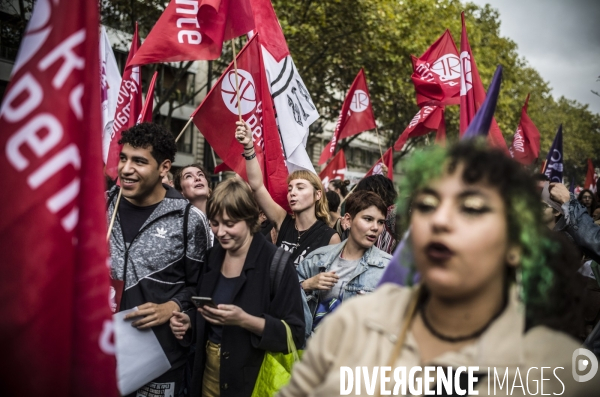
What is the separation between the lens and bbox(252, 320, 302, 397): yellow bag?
2805mm

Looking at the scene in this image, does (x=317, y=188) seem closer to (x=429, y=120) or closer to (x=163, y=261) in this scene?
(x=163, y=261)

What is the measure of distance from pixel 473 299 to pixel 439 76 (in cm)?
668

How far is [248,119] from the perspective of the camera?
5.31 metres

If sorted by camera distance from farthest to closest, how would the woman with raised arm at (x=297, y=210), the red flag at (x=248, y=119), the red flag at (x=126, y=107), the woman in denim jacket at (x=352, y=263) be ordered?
the red flag at (x=126, y=107), the red flag at (x=248, y=119), the woman with raised arm at (x=297, y=210), the woman in denim jacket at (x=352, y=263)

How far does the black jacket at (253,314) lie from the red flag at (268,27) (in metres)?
3.22

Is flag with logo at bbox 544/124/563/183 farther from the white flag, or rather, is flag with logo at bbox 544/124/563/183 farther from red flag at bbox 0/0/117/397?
red flag at bbox 0/0/117/397

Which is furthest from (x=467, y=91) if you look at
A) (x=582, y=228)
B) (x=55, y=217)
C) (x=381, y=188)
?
(x=55, y=217)

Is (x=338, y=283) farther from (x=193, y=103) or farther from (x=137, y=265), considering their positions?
(x=193, y=103)

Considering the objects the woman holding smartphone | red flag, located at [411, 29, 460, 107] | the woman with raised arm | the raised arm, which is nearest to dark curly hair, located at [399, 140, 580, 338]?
the woman holding smartphone

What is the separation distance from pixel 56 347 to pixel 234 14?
3.85 m

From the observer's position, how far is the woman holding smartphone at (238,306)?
288 cm

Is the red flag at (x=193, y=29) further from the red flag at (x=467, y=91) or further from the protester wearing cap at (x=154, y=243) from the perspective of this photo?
the red flag at (x=467, y=91)

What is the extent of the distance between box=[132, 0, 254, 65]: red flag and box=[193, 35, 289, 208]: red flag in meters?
0.47

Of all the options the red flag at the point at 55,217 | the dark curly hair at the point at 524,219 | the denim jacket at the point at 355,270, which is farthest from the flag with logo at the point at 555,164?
the red flag at the point at 55,217
